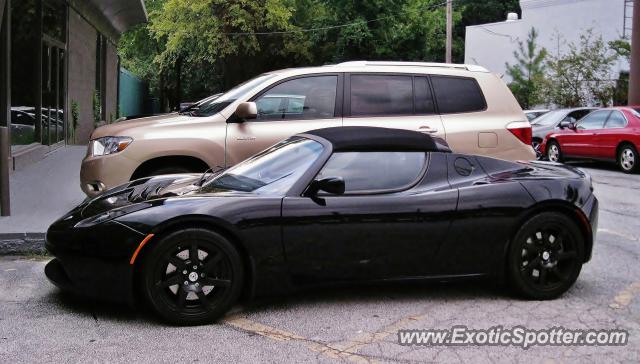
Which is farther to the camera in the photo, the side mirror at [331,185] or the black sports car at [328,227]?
the side mirror at [331,185]

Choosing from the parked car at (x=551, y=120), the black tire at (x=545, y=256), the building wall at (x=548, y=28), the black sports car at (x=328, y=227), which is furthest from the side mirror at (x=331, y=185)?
the building wall at (x=548, y=28)

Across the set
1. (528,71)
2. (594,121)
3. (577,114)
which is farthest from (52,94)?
(528,71)

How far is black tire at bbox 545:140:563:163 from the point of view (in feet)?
55.5

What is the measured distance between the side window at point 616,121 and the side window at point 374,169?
11.3 m

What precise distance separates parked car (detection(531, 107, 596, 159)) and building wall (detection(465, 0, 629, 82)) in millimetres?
11285

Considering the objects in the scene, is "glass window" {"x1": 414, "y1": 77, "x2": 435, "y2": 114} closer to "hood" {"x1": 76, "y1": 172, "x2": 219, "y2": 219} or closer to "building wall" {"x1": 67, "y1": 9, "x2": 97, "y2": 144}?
"hood" {"x1": 76, "y1": 172, "x2": 219, "y2": 219}

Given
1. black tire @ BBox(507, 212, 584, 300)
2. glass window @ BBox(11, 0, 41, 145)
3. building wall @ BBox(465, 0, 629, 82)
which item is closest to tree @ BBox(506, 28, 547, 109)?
building wall @ BBox(465, 0, 629, 82)

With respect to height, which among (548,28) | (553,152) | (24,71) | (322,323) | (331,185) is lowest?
(322,323)

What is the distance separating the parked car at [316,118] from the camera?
675 centimetres

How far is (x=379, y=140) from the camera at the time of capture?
5047 mm

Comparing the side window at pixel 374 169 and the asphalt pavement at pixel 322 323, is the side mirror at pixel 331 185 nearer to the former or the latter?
the side window at pixel 374 169

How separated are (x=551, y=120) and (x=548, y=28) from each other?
53.7 feet

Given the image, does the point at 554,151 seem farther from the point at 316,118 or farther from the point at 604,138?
the point at 316,118

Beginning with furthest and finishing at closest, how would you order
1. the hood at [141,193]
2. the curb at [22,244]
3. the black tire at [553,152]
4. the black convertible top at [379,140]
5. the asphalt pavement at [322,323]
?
1. the black tire at [553,152]
2. the curb at [22,244]
3. the black convertible top at [379,140]
4. the hood at [141,193]
5. the asphalt pavement at [322,323]
